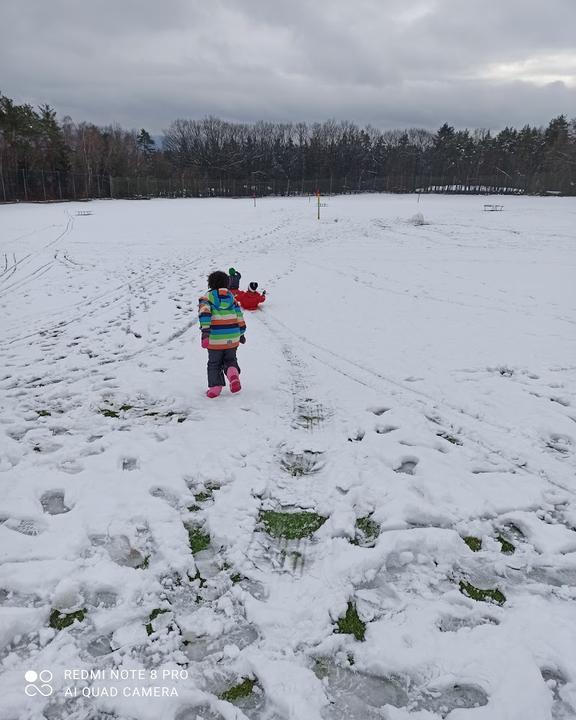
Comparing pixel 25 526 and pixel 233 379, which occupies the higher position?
pixel 233 379

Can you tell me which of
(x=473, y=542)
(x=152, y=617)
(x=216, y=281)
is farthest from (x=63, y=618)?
(x=216, y=281)

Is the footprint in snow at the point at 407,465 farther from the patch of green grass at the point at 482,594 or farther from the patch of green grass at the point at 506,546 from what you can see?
the patch of green grass at the point at 482,594

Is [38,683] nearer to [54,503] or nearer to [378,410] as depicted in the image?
[54,503]

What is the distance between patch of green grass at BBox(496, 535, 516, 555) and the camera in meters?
3.41

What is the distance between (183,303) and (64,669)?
8926 millimetres

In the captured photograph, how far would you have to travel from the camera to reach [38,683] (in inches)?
95.7

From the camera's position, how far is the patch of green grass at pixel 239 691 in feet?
7.90

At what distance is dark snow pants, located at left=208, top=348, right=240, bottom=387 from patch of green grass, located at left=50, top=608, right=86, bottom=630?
334 centimetres

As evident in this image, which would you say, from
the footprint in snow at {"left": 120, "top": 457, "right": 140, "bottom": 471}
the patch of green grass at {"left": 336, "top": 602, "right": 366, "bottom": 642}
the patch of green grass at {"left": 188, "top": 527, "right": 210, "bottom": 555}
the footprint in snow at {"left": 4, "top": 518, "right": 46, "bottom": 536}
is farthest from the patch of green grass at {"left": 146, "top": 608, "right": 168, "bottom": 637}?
the footprint in snow at {"left": 120, "top": 457, "right": 140, "bottom": 471}

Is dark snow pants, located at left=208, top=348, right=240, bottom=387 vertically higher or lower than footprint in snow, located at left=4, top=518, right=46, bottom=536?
higher

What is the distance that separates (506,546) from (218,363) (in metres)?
3.81

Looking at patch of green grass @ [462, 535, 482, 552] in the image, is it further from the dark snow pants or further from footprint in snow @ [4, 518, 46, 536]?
the dark snow pants

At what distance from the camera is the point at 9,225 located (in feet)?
94.4

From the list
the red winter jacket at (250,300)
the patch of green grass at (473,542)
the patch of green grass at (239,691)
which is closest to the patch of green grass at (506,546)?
the patch of green grass at (473,542)
